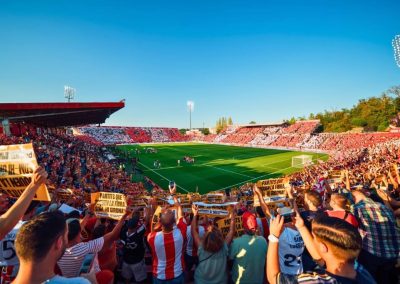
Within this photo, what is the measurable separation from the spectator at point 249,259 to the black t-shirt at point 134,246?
1.81 metres

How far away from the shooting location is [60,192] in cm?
743

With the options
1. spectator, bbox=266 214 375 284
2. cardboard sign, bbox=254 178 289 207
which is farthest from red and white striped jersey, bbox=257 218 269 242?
spectator, bbox=266 214 375 284

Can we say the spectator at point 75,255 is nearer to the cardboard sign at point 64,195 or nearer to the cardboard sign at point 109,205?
the cardboard sign at point 109,205

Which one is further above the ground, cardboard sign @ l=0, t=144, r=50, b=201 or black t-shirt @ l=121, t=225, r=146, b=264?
cardboard sign @ l=0, t=144, r=50, b=201

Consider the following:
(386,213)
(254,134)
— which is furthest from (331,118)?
(386,213)

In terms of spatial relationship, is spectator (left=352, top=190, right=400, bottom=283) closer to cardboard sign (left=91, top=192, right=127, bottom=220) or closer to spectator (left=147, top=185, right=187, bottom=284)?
spectator (left=147, top=185, right=187, bottom=284)

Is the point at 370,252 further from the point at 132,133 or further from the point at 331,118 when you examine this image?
the point at 132,133

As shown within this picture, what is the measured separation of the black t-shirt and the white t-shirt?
2479mm

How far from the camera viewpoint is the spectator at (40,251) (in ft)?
5.85

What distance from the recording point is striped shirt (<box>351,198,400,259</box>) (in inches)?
140

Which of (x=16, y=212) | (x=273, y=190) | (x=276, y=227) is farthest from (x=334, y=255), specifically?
(x=273, y=190)

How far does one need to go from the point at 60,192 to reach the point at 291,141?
58152 millimetres

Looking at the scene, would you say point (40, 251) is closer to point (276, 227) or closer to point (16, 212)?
point (16, 212)

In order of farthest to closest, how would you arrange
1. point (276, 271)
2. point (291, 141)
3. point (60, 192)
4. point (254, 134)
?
point (254, 134) → point (291, 141) → point (60, 192) → point (276, 271)
